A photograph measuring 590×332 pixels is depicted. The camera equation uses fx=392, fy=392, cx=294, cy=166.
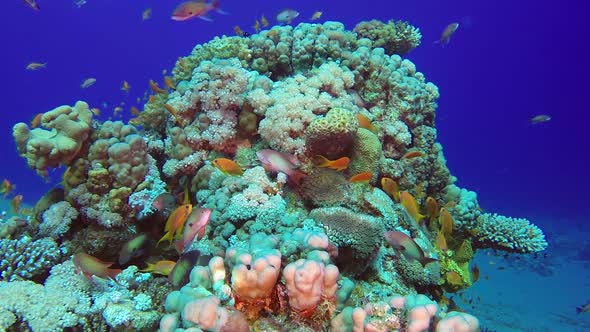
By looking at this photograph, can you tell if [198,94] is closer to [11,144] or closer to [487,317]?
[487,317]

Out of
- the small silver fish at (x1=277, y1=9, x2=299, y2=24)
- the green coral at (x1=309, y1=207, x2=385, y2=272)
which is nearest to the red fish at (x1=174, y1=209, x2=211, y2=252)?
the green coral at (x1=309, y1=207, x2=385, y2=272)

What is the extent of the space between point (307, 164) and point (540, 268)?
2046 cm

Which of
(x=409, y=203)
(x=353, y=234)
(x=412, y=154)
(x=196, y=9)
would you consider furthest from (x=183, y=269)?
(x=412, y=154)

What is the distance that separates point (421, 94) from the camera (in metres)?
7.05

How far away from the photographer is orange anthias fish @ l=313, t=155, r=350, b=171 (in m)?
4.73

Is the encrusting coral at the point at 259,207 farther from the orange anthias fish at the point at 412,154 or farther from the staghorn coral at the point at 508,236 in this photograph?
the orange anthias fish at the point at 412,154

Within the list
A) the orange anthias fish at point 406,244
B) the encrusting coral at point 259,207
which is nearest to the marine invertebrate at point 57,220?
the encrusting coral at point 259,207

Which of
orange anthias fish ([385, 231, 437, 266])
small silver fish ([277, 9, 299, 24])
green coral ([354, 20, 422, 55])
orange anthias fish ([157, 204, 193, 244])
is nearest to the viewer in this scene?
orange anthias fish ([157, 204, 193, 244])

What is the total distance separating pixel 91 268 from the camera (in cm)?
435

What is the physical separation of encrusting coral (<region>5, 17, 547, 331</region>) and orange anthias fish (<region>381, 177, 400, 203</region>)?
4 centimetres

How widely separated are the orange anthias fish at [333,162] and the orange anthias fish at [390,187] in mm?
717

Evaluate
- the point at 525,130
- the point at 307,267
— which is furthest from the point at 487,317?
the point at 525,130

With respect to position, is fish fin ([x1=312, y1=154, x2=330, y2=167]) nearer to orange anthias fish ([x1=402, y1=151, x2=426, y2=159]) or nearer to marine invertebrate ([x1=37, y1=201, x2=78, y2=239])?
orange anthias fish ([x1=402, y1=151, x2=426, y2=159])

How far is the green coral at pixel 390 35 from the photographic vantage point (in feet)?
27.2
